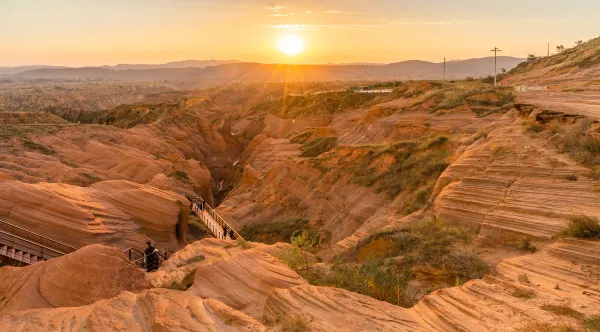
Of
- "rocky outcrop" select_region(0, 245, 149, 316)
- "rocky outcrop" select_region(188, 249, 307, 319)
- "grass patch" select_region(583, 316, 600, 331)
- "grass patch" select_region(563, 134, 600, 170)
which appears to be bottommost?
"rocky outcrop" select_region(0, 245, 149, 316)

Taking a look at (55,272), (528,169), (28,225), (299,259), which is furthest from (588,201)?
(28,225)

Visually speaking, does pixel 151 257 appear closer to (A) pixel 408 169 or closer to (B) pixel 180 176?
(A) pixel 408 169

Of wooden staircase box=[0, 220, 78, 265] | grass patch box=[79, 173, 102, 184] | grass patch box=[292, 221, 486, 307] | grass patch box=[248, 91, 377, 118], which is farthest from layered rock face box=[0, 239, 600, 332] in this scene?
grass patch box=[248, 91, 377, 118]

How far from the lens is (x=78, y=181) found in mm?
19656

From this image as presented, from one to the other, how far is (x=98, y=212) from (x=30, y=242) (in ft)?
7.83

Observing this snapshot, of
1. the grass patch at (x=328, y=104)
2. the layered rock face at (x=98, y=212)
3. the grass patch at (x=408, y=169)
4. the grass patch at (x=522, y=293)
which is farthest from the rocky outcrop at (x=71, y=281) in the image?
the grass patch at (x=328, y=104)

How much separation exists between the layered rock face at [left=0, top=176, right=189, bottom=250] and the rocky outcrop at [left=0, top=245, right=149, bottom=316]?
3540mm

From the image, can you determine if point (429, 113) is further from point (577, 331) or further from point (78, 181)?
point (577, 331)

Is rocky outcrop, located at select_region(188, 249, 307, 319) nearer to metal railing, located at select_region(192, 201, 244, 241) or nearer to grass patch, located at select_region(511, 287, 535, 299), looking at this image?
grass patch, located at select_region(511, 287, 535, 299)

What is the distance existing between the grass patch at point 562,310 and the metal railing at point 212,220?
50.2 feet

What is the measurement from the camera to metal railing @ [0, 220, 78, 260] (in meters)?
11.8

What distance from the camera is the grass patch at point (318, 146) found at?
34188 mm

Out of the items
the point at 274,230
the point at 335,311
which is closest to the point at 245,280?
the point at 335,311

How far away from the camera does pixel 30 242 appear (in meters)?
12.1
